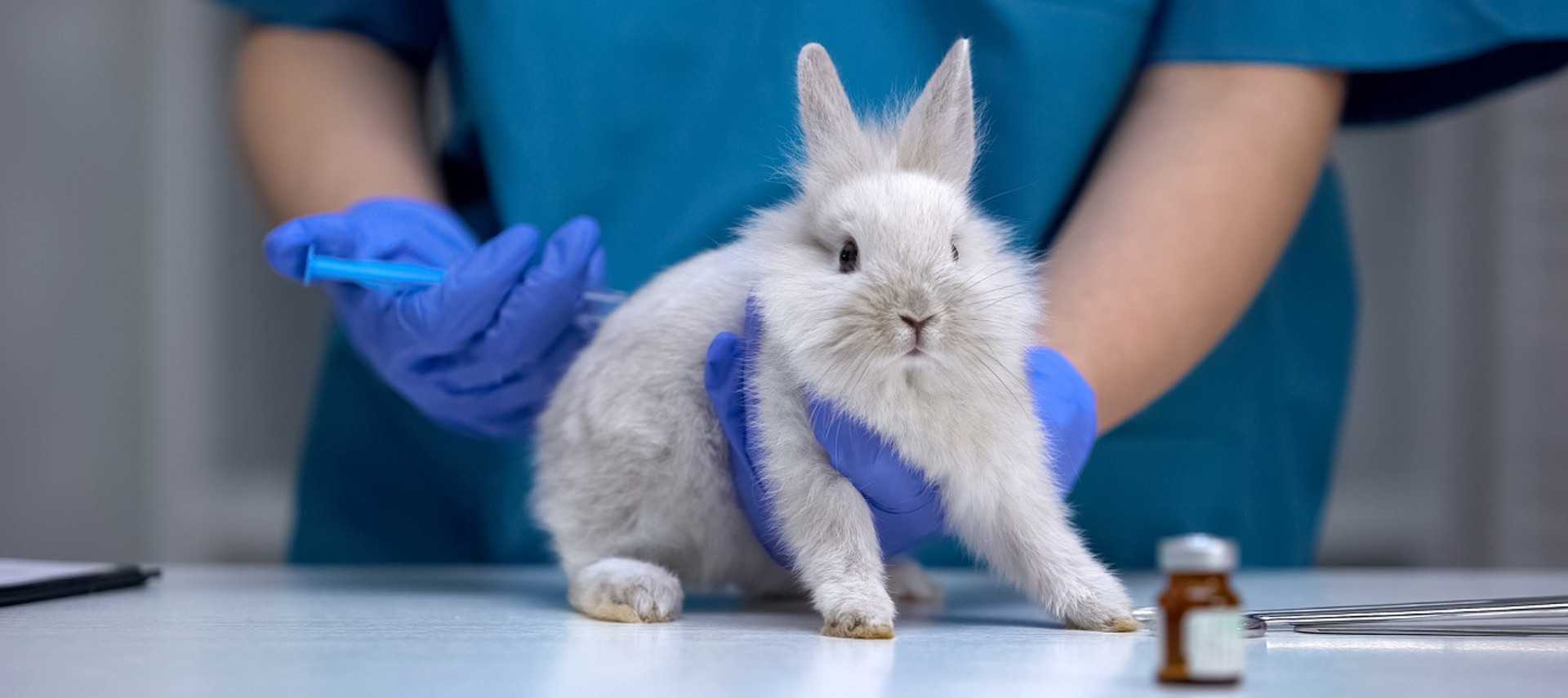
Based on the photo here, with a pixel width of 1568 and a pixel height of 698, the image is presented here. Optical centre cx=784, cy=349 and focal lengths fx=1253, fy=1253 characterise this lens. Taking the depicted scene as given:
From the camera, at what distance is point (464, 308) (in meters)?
1.21

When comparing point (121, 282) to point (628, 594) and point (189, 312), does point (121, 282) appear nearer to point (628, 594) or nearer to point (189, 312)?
point (189, 312)

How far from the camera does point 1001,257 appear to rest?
3.32ft

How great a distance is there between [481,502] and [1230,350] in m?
0.97

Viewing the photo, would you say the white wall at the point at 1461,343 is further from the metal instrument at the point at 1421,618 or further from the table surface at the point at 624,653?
the metal instrument at the point at 1421,618

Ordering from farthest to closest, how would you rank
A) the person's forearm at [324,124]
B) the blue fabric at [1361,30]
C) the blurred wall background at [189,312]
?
1. the blurred wall background at [189,312]
2. the person's forearm at [324,124]
3. the blue fabric at [1361,30]

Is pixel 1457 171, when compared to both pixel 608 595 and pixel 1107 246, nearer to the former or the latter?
pixel 1107 246

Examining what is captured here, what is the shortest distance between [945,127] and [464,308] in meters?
0.51

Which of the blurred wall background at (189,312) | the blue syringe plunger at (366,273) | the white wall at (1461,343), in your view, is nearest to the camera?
the blue syringe plunger at (366,273)

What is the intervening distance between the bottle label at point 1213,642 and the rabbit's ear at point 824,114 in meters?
0.47

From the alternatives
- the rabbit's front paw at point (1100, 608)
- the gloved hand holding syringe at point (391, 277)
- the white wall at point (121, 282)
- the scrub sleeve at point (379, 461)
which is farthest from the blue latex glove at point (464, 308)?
the white wall at point (121, 282)

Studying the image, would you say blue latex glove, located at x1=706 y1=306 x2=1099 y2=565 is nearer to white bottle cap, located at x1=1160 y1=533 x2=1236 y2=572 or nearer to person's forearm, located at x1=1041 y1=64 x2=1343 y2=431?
person's forearm, located at x1=1041 y1=64 x2=1343 y2=431

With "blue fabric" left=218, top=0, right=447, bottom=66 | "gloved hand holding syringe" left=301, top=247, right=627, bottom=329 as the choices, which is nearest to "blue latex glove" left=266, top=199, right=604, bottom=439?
"gloved hand holding syringe" left=301, top=247, right=627, bottom=329

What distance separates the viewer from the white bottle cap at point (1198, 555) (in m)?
0.65

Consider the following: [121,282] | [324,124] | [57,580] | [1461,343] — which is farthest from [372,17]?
[1461,343]
